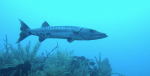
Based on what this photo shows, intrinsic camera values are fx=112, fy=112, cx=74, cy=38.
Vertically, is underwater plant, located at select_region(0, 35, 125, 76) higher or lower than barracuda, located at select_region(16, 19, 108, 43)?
lower

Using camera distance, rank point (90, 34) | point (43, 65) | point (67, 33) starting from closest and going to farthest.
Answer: point (90, 34) < point (67, 33) < point (43, 65)

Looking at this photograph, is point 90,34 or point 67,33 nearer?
point 90,34

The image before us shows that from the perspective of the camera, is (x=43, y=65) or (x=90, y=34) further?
(x=43, y=65)

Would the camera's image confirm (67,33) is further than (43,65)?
No

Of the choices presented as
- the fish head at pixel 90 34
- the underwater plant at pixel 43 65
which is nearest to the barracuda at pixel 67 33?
the fish head at pixel 90 34

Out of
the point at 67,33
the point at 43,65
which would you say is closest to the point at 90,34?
the point at 67,33

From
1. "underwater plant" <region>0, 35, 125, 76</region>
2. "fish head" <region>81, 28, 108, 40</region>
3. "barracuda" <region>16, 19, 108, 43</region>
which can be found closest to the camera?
"fish head" <region>81, 28, 108, 40</region>

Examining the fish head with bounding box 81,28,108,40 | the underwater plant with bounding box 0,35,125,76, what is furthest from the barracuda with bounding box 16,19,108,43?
the underwater plant with bounding box 0,35,125,76

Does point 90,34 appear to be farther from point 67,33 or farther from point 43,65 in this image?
point 43,65

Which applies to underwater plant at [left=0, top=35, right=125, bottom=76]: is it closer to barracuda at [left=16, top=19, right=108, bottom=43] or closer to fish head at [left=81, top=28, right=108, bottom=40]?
barracuda at [left=16, top=19, right=108, bottom=43]

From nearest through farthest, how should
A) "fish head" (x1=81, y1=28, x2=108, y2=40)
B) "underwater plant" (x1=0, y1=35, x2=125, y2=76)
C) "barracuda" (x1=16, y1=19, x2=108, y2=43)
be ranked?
"fish head" (x1=81, y1=28, x2=108, y2=40), "barracuda" (x1=16, y1=19, x2=108, y2=43), "underwater plant" (x1=0, y1=35, x2=125, y2=76)

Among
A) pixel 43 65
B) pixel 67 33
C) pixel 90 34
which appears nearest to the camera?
pixel 90 34

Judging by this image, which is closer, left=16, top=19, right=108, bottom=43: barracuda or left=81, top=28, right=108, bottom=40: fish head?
left=81, top=28, right=108, bottom=40: fish head

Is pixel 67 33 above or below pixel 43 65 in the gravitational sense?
above
